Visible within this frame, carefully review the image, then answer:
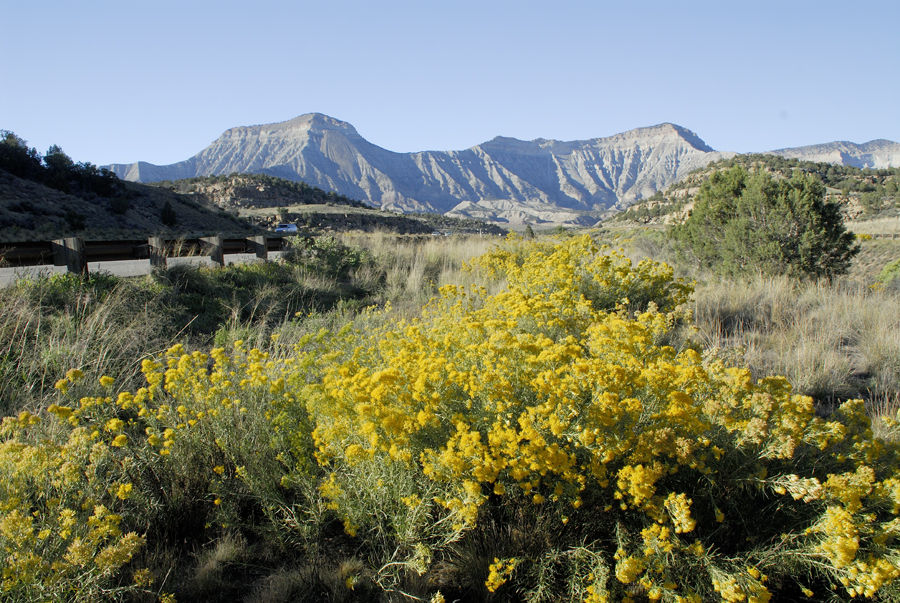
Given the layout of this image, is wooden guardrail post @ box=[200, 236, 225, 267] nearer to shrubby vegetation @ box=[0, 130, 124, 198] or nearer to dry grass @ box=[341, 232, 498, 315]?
dry grass @ box=[341, 232, 498, 315]

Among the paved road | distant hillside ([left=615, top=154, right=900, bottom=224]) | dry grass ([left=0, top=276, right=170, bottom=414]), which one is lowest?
dry grass ([left=0, top=276, right=170, bottom=414])

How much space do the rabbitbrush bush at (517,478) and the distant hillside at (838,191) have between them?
83.6 feet

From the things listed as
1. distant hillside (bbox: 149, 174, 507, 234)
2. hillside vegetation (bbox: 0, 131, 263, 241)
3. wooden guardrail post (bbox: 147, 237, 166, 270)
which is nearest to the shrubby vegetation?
hillside vegetation (bbox: 0, 131, 263, 241)

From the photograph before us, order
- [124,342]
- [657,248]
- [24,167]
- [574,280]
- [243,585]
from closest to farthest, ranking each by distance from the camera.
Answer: [243,585], [124,342], [574,280], [657,248], [24,167]

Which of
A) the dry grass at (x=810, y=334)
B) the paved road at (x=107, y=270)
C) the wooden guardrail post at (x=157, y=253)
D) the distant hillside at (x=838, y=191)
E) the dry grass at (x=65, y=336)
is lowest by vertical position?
the dry grass at (x=810, y=334)

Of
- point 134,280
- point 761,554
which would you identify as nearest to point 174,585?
point 761,554

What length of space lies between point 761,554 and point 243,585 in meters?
2.60

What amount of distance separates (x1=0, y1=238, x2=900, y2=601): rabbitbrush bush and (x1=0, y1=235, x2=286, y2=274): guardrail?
531 cm

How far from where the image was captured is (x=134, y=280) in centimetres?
763

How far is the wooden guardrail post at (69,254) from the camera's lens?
276 inches

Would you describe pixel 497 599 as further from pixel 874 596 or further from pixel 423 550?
pixel 874 596

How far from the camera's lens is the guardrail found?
698 centimetres

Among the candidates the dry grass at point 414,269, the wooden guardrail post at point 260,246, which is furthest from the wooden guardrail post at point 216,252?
the dry grass at point 414,269

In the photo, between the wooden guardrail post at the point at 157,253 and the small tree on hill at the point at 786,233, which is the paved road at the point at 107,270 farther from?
the small tree on hill at the point at 786,233
